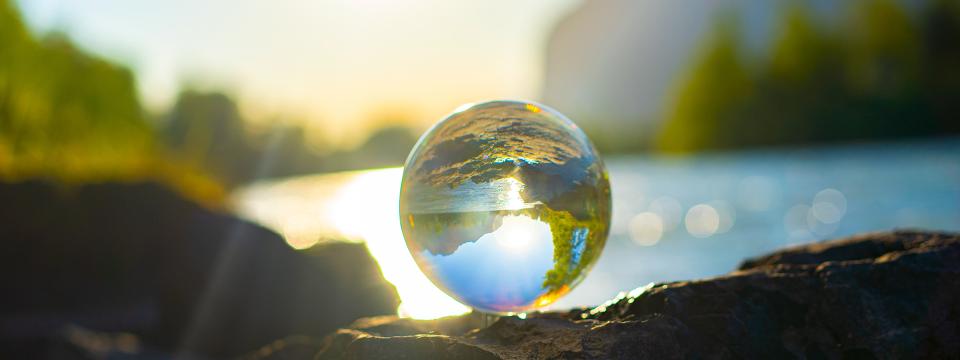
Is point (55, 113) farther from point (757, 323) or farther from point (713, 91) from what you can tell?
point (713, 91)

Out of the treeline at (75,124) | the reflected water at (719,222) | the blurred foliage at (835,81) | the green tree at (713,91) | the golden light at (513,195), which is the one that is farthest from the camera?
the green tree at (713,91)

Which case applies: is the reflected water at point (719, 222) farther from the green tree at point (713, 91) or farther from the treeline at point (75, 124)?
the green tree at point (713, 91)

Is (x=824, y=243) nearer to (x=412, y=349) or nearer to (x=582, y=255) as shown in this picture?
(x=582, y=255)

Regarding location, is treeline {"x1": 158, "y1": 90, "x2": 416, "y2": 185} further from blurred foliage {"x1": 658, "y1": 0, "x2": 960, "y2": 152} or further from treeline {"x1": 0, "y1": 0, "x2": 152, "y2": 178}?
treeline {"x1": 0, "y1": 0, "x2": 152, "y2": 178}

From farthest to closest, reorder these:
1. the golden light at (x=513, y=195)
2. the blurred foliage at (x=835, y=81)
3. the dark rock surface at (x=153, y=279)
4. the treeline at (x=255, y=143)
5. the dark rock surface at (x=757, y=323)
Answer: the treeline at (x=255, y=143) < the blurred foliage at (x=835, y=81) < the dark rock surface at (x=153, y=279) < the golden light at (x=513, y=195) < the dark rock surface at (x=757, y=323)

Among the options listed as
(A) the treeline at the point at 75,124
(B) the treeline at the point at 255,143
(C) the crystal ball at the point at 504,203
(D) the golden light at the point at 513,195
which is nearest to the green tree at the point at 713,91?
(B) the treeline at the point at 255,143

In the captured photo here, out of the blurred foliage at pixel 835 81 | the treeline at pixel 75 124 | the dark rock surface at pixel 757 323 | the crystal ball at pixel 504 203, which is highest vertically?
the blurred foliage at pixel 835 81

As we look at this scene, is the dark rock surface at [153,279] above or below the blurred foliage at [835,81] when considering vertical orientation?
below
